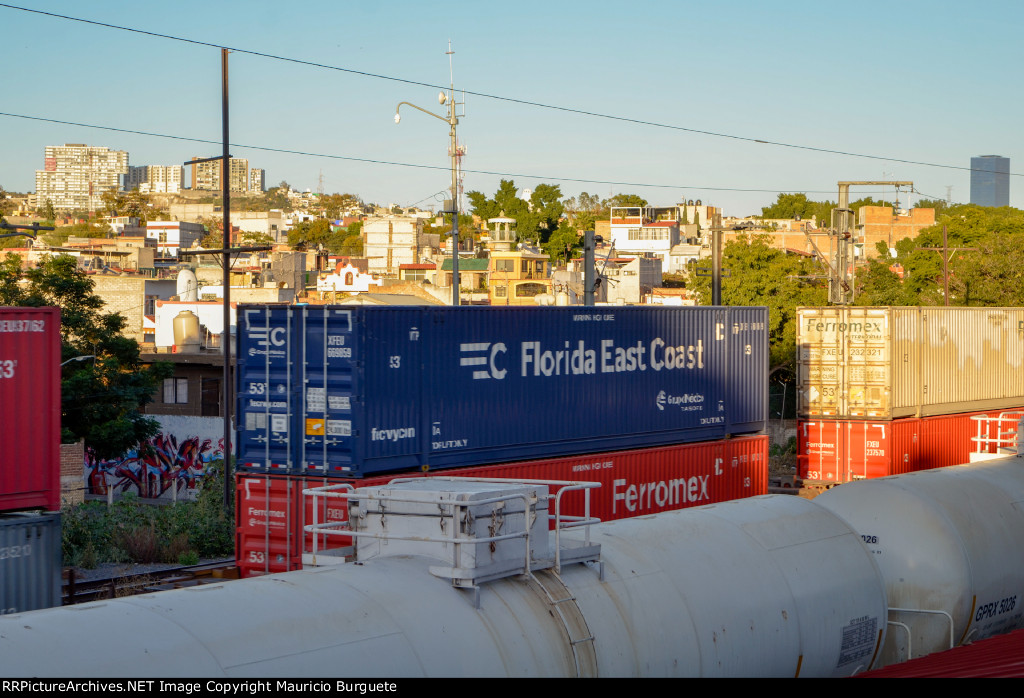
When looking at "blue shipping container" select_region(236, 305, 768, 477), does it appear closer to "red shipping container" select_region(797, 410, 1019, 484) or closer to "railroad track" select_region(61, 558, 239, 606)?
"railroad track" select_region(61, 558, 239, 606)

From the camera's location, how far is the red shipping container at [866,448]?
24094 millimetres

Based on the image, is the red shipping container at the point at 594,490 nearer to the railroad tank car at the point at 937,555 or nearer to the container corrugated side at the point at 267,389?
the container corrugated side at the point at 267,389

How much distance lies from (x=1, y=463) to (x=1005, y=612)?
481 inches

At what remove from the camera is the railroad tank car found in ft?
39.9

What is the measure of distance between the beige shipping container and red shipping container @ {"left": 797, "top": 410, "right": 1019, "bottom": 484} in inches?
8.9

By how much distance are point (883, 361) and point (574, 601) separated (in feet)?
57.4

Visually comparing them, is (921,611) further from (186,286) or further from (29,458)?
(186,286)

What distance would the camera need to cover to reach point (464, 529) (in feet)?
26.8

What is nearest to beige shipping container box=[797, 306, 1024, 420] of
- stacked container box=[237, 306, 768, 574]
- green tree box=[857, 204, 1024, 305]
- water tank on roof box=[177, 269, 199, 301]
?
stacked container box=[237, 306, 768, 574]

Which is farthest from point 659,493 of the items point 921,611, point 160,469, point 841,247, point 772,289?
point 772,289

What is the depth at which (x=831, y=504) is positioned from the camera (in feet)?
43.0

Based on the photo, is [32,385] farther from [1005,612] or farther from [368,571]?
[1005,612]

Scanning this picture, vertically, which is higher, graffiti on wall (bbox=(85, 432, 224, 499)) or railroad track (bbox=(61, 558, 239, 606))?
railroad track (bbox=(61, 558, 239, 606))

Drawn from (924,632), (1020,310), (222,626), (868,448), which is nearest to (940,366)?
(868,448)
